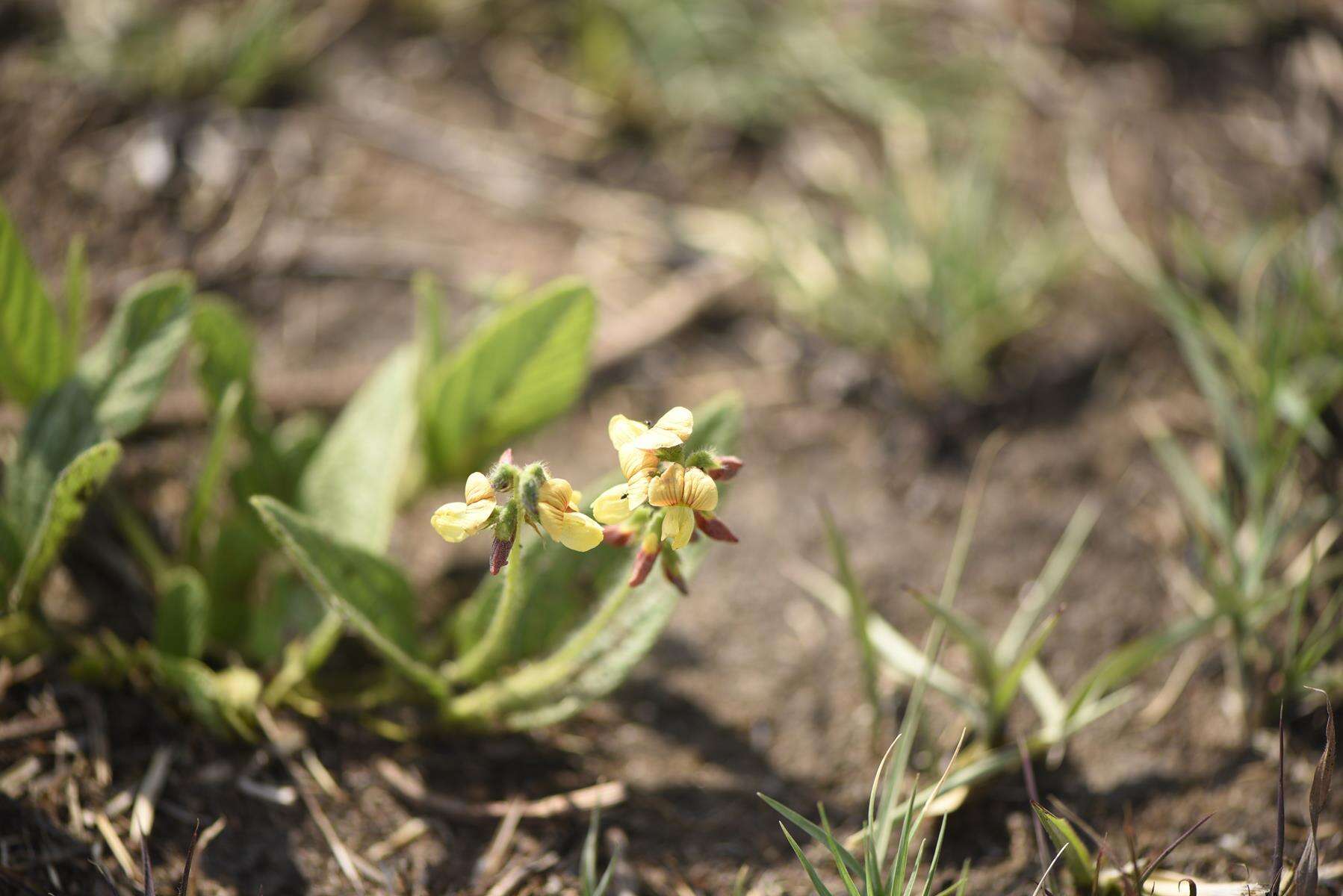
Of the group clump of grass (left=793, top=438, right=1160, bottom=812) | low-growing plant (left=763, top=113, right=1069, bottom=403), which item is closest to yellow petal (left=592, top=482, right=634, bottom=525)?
clump of grass (left=793, top=438, right=1160, bottom=812)

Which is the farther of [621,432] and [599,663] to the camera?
[599,663]

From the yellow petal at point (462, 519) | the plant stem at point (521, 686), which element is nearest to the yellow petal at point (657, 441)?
the yellow petal at point (462, 519)

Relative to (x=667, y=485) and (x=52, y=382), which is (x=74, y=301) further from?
(x=667, y=485)

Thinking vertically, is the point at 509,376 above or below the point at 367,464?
above

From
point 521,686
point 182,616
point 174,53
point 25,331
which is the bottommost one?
point 521,686

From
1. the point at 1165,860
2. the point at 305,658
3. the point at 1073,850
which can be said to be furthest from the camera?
the point at 305,658

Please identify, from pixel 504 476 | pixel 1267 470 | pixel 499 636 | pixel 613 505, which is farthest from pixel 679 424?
pixel 1267 470

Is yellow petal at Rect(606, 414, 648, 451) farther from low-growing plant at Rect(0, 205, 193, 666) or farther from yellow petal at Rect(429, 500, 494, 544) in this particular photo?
low-growing plant at Rect(0, 205, 193, 666)
